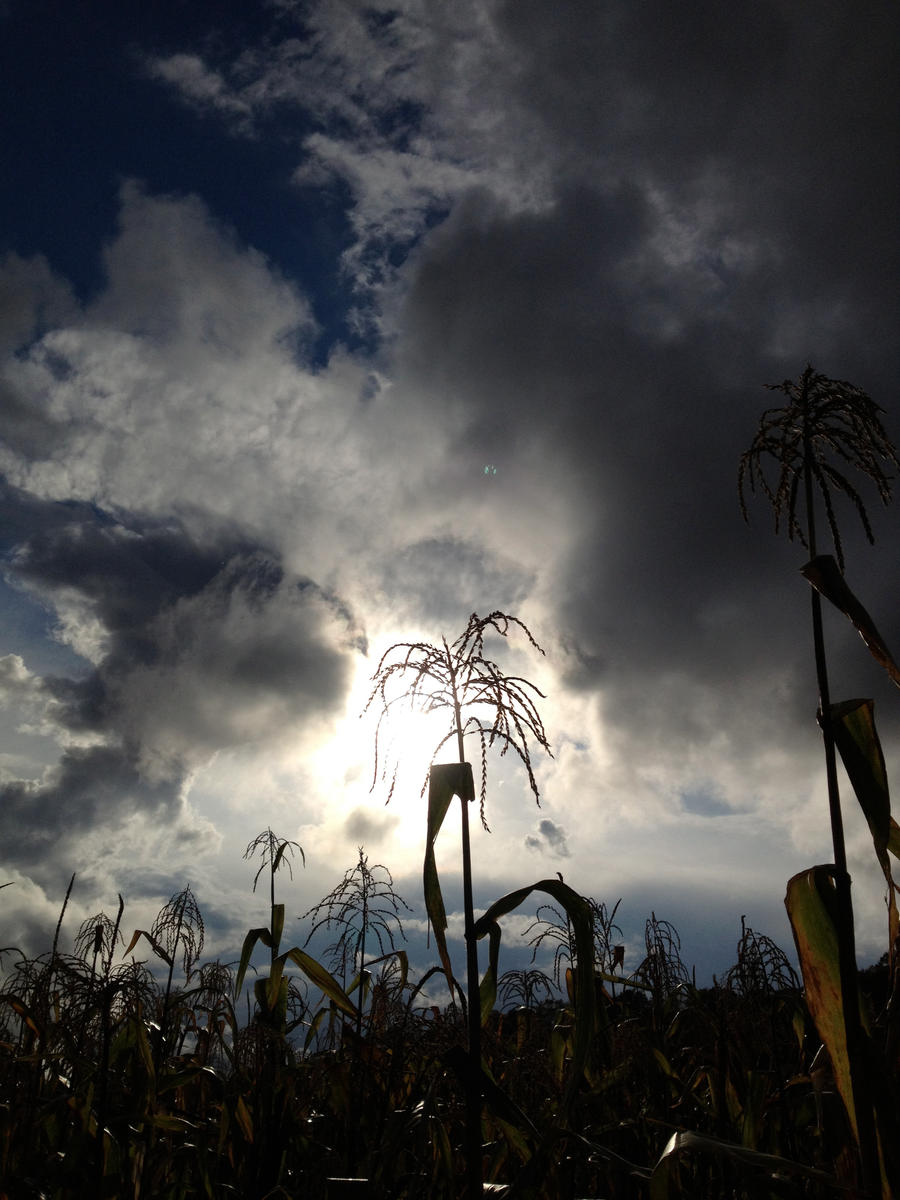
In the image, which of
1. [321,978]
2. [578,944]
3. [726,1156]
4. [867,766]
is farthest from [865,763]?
[321,978]

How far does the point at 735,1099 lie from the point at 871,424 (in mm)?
3559

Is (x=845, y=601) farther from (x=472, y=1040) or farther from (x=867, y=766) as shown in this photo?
(x=472, y=1040)

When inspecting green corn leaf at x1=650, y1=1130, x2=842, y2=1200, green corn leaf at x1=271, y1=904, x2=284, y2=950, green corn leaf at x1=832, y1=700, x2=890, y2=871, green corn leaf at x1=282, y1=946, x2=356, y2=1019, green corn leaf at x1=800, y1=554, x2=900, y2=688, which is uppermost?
green corn leaf at x1=800, y1=554, x2=900, y2=688

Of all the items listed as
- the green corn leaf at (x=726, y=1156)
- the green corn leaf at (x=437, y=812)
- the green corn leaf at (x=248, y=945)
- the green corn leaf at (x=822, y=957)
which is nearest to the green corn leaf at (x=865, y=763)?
the green corn leaf at (x=822, y=957)

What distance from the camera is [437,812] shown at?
2.32 meters

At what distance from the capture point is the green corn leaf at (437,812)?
2.29m

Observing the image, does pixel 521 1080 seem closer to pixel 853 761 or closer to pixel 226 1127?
pixel 226 1127

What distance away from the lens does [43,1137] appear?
178 inches

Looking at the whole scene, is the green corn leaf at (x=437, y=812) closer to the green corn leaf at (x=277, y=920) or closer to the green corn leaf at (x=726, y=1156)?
the green corn leaf at (x=726, y=1156)

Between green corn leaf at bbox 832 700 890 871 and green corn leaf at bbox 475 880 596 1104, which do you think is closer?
green corn leaf at bbox 832 700 890 871

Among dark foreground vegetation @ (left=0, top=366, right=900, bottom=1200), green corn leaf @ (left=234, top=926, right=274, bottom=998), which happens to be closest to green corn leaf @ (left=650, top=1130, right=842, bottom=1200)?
dark foreground vegetation @ (left=0, top=366, right=900, bottom=1200)

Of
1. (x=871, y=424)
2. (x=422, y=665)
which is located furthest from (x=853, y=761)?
(x=422, y=665)

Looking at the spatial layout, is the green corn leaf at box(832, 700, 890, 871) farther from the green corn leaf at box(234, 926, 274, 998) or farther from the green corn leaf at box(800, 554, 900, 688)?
the green corn leaf at box(234, 926, 274, 998)

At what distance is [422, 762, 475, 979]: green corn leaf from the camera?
2295 mm
